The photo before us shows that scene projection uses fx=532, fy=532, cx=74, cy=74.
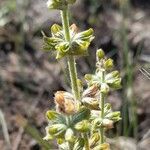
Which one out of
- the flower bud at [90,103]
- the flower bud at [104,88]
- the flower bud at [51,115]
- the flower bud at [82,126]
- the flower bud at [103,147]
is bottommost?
the flower bud at [103,147]

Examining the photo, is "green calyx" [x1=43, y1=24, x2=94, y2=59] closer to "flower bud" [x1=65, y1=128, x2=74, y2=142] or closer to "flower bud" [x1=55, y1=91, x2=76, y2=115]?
"flower bud" [x1=55, y1=91, x2=76, y2=115]

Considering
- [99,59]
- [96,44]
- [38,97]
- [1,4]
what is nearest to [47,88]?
[38,97]

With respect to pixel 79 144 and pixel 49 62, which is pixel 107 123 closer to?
pixel 79 144

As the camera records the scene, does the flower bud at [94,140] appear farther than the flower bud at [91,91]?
Yes

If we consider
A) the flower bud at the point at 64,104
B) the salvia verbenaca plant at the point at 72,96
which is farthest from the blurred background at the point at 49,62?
the flower bud at the point at 64,104

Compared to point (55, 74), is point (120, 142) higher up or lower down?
lower down

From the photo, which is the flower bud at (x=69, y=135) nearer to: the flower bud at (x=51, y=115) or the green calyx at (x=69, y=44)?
the flower bud at (x=51, y=115)

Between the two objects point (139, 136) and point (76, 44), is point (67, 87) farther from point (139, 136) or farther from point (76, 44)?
point (76, 44)
